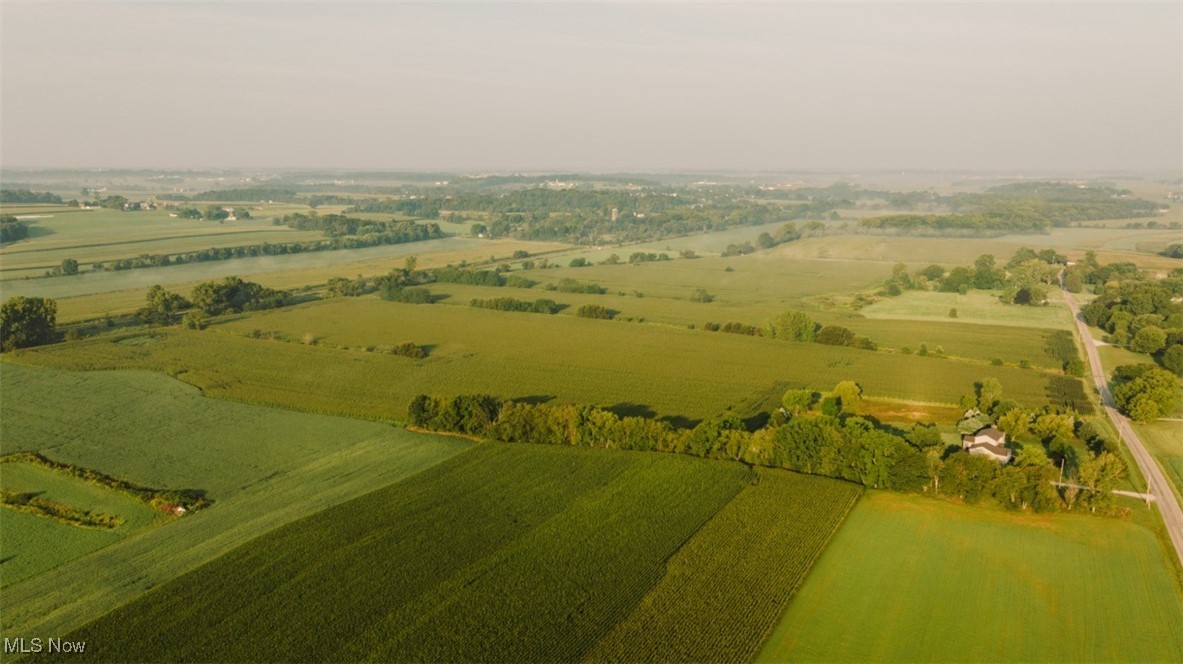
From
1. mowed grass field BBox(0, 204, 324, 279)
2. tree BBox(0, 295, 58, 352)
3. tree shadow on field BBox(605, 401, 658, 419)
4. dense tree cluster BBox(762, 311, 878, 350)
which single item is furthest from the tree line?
mowed grass field BBox(0, 204, 324, 279)

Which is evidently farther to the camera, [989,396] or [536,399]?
[536,399]

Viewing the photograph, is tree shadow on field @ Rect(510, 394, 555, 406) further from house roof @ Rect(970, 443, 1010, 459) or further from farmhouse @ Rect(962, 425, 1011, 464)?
house roof @ Rect(970, 443, 1010, 459)

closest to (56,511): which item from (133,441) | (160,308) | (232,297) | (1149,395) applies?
(133,441)

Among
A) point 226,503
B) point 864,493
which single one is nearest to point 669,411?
point 864,493

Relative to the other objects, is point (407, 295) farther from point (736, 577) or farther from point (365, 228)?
point (736, 577)

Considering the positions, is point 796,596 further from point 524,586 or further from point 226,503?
point 226,503

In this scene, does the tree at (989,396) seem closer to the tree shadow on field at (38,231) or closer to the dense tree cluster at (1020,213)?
the dense tree cluster at (1020,213)

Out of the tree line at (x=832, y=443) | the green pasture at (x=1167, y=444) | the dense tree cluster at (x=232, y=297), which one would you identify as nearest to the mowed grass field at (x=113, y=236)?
the dense tree cluster at (x=232, y=297)
